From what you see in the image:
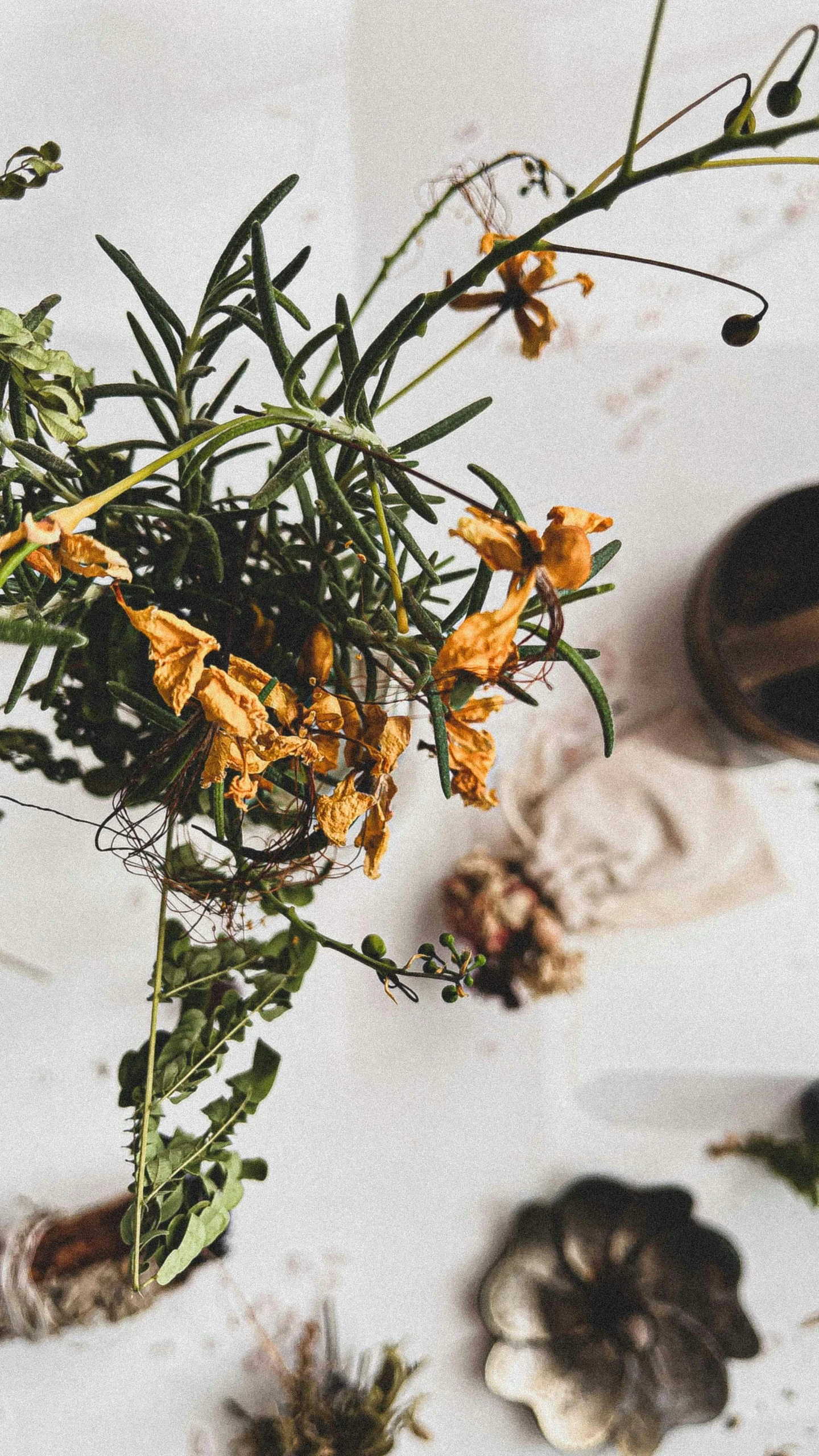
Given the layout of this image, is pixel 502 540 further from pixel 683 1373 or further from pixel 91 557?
pixel 683 1373

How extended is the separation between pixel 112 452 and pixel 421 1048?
72 centimetres

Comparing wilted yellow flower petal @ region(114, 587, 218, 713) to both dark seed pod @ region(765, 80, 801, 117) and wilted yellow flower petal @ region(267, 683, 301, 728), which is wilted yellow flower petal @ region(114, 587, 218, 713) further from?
dark seed pod @ region(765, 80, 801, 117)

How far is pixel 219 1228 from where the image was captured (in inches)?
21.9

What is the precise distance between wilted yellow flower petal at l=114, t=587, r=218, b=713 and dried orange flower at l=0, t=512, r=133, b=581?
0.03m

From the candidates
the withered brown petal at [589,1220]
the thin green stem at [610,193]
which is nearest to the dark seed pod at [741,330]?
the thin green stem at [610,193]

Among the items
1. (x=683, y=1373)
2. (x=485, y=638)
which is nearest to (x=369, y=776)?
(x=485, y=638)

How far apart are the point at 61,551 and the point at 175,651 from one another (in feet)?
0.21

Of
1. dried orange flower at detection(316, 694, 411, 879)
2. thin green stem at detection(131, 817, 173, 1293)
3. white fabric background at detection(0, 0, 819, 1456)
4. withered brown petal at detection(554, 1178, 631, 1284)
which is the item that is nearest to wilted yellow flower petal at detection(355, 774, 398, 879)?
dried orange flower at detection(316, 694, 411, 879)

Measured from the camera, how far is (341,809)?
0.47 m

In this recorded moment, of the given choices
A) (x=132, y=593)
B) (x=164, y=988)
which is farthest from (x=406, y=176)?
(x=164, y=988)

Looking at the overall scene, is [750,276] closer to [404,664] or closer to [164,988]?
[404,664]

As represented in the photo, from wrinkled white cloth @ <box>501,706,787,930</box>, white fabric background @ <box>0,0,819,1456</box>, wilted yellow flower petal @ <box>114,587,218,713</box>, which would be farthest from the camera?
wrinkled white cloth @ <box>501,706,787,930</box>

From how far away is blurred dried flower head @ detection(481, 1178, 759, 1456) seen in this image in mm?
1010

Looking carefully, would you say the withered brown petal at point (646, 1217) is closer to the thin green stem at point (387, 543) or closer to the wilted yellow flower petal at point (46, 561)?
the thin green stem at point (387, 543)
